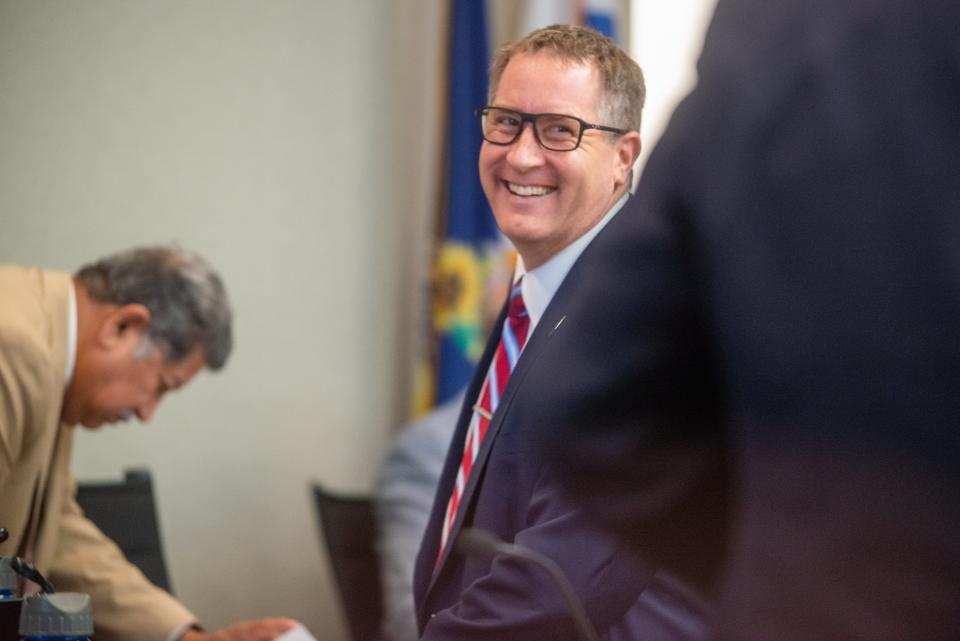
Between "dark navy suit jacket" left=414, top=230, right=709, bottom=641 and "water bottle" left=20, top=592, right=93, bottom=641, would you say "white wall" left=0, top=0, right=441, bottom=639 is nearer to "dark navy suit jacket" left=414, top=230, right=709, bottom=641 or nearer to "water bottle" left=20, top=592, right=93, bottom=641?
"water bottle" left=20, top=592, right=93, bottom=641

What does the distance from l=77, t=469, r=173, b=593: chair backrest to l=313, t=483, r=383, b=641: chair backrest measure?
Result: 653 mm

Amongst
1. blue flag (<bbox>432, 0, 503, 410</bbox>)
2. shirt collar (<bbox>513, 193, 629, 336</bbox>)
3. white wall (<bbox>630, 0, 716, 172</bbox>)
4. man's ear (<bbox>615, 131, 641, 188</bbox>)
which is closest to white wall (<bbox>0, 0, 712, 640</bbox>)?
blue flag (<bbox>432, 0, 503, 410</bbox>)

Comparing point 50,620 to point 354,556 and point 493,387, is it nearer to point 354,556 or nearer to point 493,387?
point 493,387

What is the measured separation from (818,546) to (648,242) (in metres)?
0.22

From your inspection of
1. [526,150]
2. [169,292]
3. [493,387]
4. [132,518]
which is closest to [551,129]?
[526,150]

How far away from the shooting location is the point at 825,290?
0.72 meters

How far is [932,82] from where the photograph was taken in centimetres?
70

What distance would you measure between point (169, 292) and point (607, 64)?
4.54 ft

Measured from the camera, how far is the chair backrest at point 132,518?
261 centimetres

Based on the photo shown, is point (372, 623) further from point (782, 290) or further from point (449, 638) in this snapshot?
point (782, 290)

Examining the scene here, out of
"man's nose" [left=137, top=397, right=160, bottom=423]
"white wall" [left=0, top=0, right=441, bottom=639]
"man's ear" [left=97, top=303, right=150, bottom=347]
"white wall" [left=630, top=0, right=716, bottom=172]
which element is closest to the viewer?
"white wall" [left=630, top=0, right=716, bottom=172]

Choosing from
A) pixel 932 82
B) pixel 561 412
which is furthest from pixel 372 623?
pixel 932 82

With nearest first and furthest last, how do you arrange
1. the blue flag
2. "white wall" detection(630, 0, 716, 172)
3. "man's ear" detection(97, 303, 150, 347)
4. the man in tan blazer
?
"white wall" detection(630, 0, 716, 172) → the man in tan blazer → "man's ear" detection(97, 303, 150, 347) → the blue flag

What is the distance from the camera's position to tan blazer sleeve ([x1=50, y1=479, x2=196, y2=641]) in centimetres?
205
